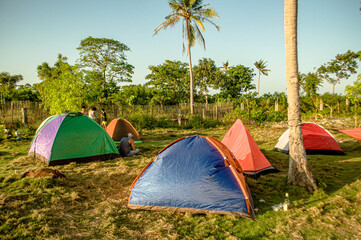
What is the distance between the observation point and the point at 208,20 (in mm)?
17484

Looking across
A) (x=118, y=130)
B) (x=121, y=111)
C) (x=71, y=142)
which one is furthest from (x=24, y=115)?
(x=71, y=142)

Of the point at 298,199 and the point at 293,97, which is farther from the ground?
the point at 293,97

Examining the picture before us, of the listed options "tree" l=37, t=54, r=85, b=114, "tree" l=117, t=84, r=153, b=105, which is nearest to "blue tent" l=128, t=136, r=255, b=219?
"tree" l=37, t=54, r=85, b=114

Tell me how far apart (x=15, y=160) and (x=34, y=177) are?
109 inches

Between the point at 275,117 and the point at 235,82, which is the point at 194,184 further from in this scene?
the point at 235,82

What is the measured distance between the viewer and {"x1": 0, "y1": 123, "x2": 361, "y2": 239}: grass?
10.7 feet

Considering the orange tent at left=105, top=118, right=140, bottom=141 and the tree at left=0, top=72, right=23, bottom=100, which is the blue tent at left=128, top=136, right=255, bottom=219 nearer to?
the orange tent at left=105, top=118, right=140, bottom=141

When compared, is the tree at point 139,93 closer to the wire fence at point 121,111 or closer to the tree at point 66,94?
the wire fence at point 121,111

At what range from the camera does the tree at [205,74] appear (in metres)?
37.2

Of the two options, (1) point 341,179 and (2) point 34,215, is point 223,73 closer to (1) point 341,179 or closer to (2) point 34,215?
(1) point 341,179

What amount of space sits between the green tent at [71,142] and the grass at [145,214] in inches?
52.7

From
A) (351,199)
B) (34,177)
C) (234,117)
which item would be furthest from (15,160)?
(234,117)

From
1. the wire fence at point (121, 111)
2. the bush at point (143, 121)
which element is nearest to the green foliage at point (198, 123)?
the wire fence at point (121, 111)

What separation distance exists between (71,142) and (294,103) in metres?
6.53
